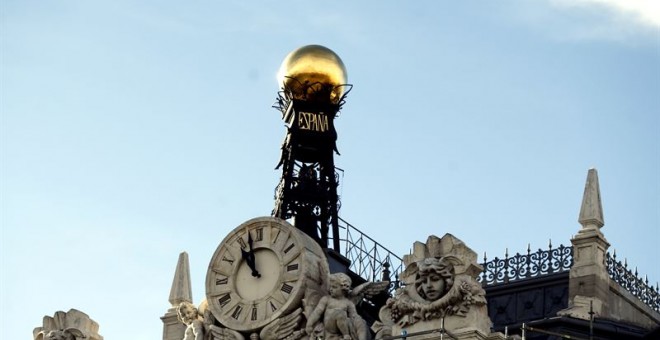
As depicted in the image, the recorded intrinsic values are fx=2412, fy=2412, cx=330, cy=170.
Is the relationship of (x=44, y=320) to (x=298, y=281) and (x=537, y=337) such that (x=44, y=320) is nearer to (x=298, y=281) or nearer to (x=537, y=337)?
(x=298, y=281)

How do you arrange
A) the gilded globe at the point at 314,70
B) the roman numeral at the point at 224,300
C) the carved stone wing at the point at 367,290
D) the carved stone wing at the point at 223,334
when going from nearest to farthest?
the carved stone wing at the point at 367,290 → the carved stone wing at the point at 223,334 → the roman numeral at the point at 224,300 → the gilded globe at the point at 314,70

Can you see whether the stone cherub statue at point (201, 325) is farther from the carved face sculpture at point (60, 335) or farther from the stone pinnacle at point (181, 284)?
the carved face sculpture at point (60, 335)

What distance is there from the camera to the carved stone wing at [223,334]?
4242 centimetres

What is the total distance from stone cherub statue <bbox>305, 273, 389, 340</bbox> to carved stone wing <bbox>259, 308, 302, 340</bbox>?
1.16ft

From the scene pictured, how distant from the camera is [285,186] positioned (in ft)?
167

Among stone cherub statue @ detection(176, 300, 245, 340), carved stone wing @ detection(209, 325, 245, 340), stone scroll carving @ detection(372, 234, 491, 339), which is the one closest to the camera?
stone scroll carving @ detection(372, 234, 491, 339)

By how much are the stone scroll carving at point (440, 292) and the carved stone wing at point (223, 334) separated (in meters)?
3.05

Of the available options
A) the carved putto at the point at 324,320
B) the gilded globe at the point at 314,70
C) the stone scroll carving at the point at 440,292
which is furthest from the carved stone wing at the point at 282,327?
the gilded globe at the point at 314,70

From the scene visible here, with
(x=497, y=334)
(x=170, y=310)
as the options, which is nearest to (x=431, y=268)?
(x=497, y=334)

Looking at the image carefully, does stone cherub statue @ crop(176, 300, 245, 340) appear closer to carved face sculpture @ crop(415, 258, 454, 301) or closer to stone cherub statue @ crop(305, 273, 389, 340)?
stone cherub statue @ crop(305, 273, 389, 340)

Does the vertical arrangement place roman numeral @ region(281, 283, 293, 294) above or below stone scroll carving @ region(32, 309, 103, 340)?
below

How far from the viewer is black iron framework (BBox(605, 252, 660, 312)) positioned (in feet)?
141

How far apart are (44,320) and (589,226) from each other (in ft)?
36.0

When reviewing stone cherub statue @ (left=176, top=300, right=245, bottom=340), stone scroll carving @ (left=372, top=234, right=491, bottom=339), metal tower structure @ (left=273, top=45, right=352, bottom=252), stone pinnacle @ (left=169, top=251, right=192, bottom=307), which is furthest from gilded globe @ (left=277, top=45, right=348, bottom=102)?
stone scroll carving @ (left=372, top=234, right=491, bottom=339)
